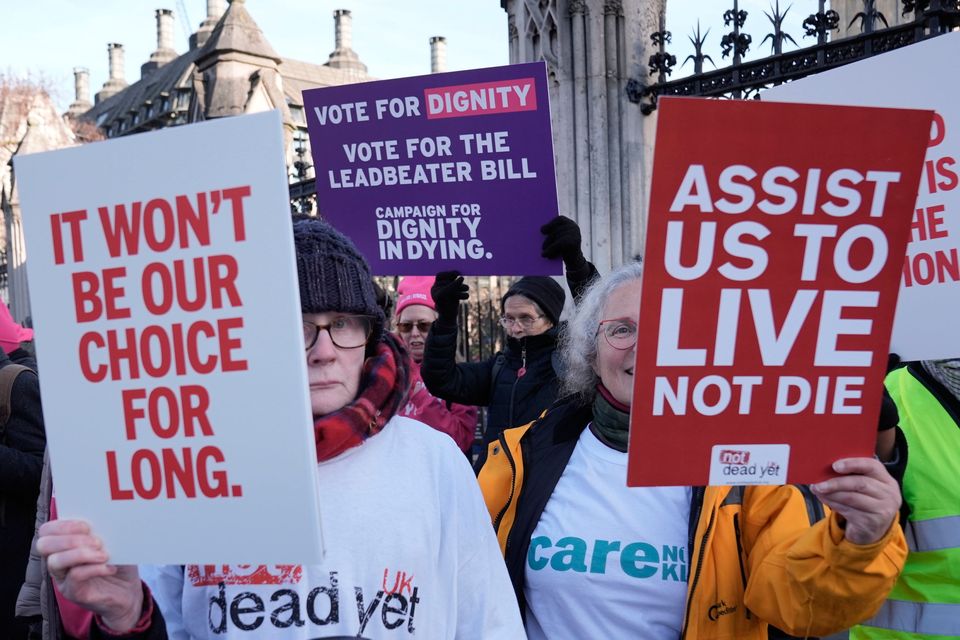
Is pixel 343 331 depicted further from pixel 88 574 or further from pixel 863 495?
pixel 863 495

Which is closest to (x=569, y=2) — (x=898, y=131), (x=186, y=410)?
(x=898, y=131)

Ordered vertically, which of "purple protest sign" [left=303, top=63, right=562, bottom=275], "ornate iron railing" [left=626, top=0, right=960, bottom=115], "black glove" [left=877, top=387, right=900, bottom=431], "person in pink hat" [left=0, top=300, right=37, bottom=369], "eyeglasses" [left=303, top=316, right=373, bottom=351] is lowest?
"black glove" [left=877, top=387, right=900, bottom=431]

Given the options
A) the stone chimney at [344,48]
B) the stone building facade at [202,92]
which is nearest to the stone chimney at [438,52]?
the stone building facade at [202,92]

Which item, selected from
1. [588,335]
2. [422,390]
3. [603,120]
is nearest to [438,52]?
[603,120]

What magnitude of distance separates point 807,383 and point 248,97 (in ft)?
29.3

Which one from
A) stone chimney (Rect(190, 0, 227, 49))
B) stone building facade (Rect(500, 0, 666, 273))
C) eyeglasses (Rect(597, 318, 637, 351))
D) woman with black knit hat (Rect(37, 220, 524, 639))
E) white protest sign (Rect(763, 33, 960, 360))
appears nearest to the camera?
woman with black knit hat (Rect(37, 220, 524, 639))

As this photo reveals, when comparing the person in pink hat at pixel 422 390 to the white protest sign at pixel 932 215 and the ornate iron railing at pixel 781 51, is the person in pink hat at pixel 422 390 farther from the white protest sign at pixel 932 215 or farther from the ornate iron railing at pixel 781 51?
the white protest sign at pixel 932 215

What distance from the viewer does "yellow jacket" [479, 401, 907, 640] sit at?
73.5 inches

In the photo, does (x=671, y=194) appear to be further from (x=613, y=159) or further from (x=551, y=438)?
(x=613, y=159)

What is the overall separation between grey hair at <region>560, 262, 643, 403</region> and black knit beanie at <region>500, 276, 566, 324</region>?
151 centimetres

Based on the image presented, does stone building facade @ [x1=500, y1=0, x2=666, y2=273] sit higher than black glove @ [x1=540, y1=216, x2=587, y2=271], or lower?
higher

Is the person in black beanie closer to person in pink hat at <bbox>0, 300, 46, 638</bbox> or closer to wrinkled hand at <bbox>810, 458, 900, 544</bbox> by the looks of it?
person in pink hat at <bbox>0, 300, 46, 638</bbox>

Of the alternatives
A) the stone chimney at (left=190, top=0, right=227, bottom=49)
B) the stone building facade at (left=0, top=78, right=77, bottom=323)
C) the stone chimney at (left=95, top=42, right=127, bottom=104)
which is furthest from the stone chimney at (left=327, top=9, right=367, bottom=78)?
the stone building facade at (left=0, top=78, right=77, bottom=323)

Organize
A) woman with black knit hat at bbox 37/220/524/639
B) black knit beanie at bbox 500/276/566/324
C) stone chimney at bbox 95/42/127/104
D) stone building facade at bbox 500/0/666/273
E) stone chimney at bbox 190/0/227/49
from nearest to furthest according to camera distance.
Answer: woman with black knit hat at bbox 37/220/524/639, black knit beanie at bbox 500/276/566/324, stone building facade at bbox 500/0/666/273, stone chimney at bbox 190/0/227/49, stone chimney at bbox 95/42/127/104
